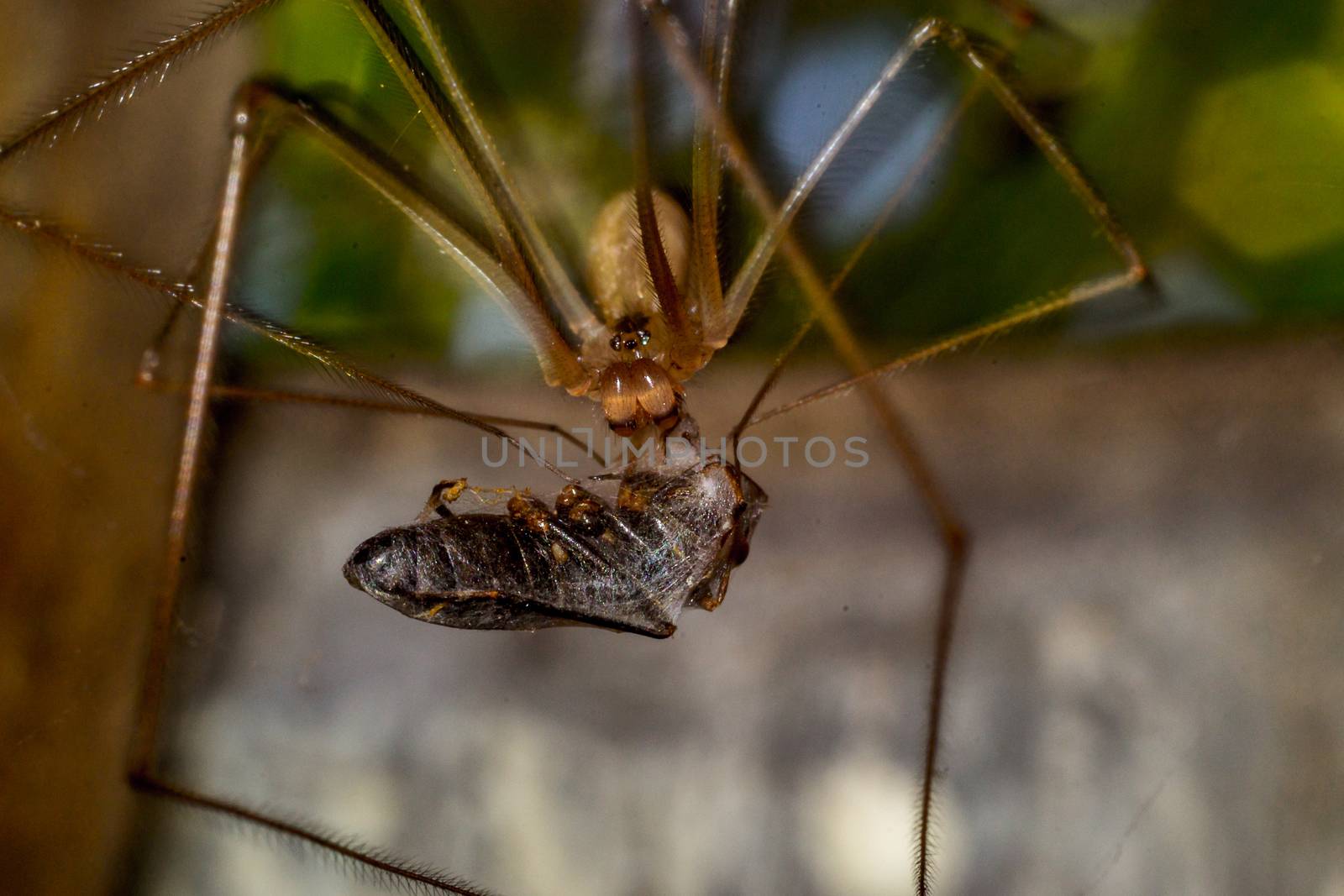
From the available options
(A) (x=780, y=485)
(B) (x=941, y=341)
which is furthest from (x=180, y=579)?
(B) (x=941, y=341)

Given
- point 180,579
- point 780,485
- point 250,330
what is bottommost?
point 180,579

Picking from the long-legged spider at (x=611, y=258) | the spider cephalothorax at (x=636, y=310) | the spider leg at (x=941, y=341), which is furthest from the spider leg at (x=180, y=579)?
the spider leg at (x=941, y=341)

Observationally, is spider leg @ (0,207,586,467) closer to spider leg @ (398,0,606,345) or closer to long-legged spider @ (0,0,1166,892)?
long-legged spider @ (0,0,1166,892)

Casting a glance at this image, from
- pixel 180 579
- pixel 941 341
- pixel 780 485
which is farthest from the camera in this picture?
pixel 780 485

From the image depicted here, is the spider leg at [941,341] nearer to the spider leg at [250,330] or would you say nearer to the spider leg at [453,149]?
the spider leg at [453,149]

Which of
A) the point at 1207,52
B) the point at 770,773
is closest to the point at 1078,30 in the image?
the point at 1207,52

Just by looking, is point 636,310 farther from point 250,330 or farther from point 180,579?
point 180,579
